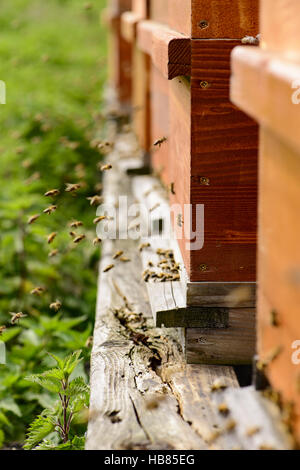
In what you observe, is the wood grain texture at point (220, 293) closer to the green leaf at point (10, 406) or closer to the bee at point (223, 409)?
the bee at point (223, 409)

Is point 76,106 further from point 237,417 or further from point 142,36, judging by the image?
point 237,417

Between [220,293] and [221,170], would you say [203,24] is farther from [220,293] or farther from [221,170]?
[220,293]

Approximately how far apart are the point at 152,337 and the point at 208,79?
1052 millimetres

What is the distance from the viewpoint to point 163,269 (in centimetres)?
303

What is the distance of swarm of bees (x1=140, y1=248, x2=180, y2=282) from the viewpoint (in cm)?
288

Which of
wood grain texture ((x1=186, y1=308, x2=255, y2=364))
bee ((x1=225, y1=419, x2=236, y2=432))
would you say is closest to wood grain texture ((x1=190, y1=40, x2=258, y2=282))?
wood grain texture ((x1=186, y1=308, x2=255, y2=364))

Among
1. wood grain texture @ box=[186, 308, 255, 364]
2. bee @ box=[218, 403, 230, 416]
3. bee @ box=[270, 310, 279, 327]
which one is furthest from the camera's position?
wood grain texture @ box=[186, 308, 255, 364]

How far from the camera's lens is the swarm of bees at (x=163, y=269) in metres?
2.88

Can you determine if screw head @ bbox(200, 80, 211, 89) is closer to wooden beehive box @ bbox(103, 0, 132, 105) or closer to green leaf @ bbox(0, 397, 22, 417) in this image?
green leaf @ bbox(0, 397, 22, 417)

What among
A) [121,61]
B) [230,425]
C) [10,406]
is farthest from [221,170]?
[121,61]

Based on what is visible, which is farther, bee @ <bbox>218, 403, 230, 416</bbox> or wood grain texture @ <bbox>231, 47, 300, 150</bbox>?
bee @ <bbox>218, 403, 230, 416</bbox>

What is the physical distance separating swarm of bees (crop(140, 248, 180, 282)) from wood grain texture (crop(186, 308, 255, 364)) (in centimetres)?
34

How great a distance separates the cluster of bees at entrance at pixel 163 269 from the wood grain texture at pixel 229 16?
0.97 metres

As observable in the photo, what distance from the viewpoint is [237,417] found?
1690 millimetres
